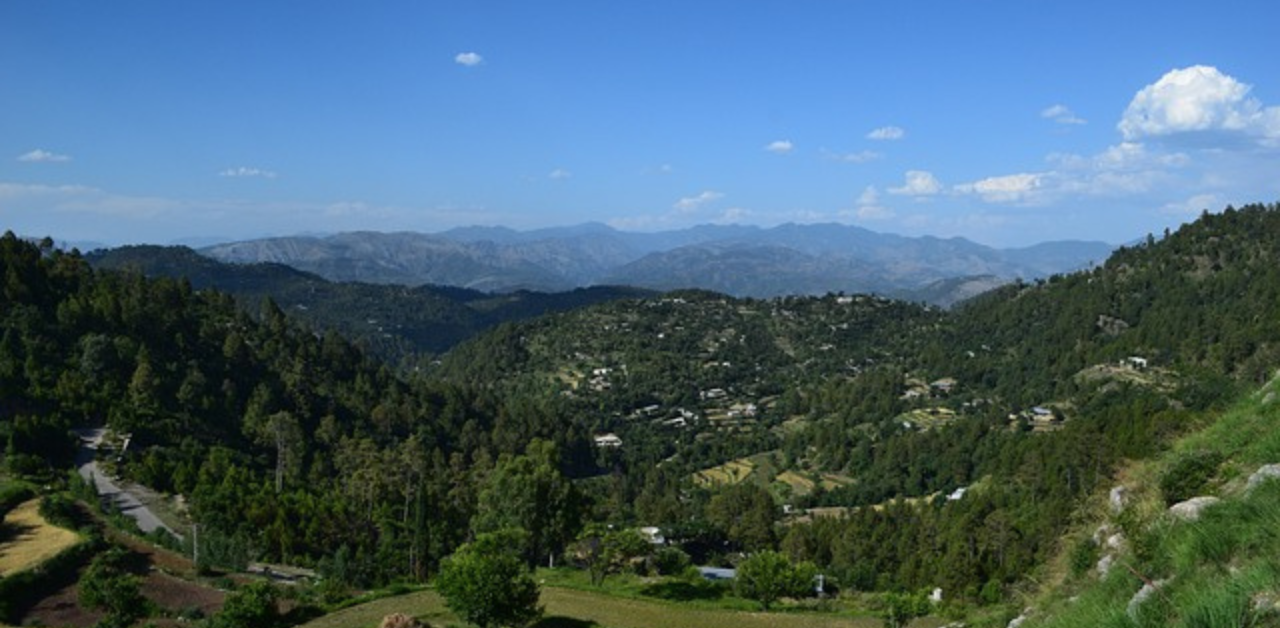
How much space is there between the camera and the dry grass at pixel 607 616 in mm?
27156

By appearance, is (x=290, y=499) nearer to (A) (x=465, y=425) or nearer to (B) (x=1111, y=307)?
(A) (x=465, y=425)

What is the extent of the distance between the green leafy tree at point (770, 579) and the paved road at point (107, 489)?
28.3 meters

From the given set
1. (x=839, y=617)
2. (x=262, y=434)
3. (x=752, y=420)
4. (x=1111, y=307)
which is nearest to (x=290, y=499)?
(x=262, y=434)

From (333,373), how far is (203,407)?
2593cm

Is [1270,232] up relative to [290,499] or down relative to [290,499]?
up

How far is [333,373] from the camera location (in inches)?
3775

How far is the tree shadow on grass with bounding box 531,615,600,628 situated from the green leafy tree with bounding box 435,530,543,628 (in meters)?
1.53

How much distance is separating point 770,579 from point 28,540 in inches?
1222

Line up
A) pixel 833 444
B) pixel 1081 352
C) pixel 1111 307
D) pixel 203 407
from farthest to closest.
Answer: pixel 1111 307 → pixel 1081 352 → pixel 833 444 → pixel 203 407

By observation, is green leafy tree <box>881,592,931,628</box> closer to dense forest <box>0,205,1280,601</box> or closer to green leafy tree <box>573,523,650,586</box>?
dense forest <box>0,205,1280,601</box>

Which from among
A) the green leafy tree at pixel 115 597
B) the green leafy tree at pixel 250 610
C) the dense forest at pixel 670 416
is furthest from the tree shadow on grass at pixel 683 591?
the green leafy tree at pixel 115 597

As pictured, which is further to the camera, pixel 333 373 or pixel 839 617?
pixel 333 373

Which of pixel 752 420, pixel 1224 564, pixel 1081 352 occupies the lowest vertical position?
pixel 752 420

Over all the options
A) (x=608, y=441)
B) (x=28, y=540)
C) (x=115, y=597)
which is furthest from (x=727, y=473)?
(x=115, y=597)
